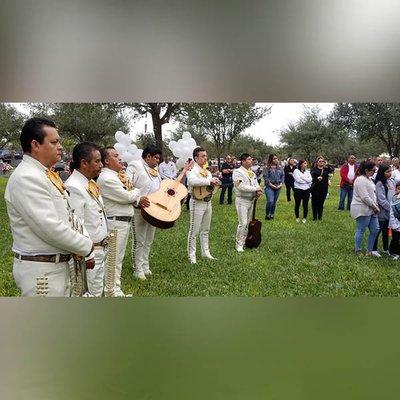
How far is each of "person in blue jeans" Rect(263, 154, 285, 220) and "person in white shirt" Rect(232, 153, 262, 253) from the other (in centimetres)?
100

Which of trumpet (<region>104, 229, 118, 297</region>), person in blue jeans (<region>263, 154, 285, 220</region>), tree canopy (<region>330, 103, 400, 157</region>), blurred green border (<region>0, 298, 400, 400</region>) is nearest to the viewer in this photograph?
blurred green border (<region>0, 298, 400, 400</region>)

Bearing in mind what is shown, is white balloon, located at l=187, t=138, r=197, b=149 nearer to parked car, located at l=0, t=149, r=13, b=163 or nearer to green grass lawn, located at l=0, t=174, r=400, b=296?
green grass lawn, located at l=0, t=174, r=400, b=296

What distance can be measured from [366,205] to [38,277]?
3441 mm

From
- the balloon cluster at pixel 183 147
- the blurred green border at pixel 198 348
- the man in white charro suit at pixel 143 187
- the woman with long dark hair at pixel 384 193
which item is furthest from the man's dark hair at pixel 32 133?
the woman with long dark hair at pixel 384 193

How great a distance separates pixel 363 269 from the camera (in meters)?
4.35

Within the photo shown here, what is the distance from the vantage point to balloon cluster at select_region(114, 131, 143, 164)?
4.40m

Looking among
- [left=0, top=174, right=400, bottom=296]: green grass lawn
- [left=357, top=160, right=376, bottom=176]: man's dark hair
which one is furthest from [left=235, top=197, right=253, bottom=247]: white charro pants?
[left=357, top=160, right=376, bottom=176]: man's dark hair

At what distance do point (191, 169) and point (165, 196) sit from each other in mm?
592

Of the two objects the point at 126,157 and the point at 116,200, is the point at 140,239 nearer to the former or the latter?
the point at 116,200

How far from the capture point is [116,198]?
3.40 meters

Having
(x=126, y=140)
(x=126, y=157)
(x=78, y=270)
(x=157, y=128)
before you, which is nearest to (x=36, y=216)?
(x=78, y=270)
